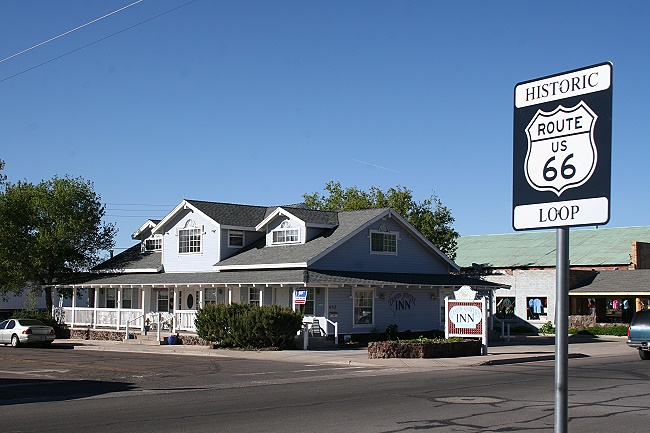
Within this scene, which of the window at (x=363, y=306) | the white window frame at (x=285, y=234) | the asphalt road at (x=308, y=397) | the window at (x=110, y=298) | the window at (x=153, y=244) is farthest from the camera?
the window at (x=153, y=244)

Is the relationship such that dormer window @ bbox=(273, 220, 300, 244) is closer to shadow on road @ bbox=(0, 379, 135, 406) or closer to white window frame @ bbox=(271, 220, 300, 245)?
white window frame @ bbox=(271, 220, 300, 245)

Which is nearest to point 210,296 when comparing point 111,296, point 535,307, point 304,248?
point 304,248

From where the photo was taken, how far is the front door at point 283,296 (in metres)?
38.8

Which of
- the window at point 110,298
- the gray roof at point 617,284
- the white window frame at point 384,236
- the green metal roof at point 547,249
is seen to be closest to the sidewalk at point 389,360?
the gray roof at point 617,284

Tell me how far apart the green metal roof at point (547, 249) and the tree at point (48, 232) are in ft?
89.7

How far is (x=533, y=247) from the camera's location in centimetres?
5675

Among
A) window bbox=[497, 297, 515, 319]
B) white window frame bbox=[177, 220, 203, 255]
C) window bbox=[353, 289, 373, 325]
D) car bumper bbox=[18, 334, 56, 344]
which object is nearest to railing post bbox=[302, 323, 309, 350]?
window bbox=[353, 289, 373, 325]

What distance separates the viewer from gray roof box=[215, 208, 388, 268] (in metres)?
38.5

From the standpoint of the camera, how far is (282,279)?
36.1 meters

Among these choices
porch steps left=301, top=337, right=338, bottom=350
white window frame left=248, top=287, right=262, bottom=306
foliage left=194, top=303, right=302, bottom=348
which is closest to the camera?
foliage left=194, top=303, right=302, bottom=348

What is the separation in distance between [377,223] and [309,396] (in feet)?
81.0

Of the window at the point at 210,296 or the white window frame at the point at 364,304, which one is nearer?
the white window frame at the point at 364,304

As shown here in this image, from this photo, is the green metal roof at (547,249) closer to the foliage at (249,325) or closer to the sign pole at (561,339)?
the foliage at (249,325)

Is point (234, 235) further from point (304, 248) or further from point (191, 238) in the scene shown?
point (304, 248)
